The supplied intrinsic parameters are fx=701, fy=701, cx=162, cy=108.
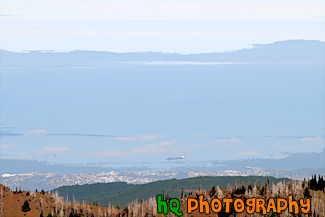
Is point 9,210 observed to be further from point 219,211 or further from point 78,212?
point 219,211

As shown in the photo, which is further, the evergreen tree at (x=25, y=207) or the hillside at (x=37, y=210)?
the evergreen tree at (x=25, y=207)

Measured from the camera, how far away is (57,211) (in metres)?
197

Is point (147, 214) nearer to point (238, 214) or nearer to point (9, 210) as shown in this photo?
point (238, 214)

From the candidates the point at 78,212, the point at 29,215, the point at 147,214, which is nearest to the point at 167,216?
the point at 147,214

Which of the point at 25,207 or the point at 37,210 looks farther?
the point at 37,210

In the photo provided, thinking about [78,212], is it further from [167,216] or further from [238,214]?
[238,214]

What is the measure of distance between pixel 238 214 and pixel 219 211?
5.35 meters

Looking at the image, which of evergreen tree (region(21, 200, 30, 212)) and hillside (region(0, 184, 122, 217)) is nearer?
hillside (region(0, 184, 122, 217))

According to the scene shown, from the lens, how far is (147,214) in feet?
652

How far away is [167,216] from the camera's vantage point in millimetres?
192750

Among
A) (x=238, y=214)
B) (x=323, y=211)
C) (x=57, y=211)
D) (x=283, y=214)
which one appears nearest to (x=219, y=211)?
(x=238, y=214)

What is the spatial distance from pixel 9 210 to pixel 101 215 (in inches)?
1018

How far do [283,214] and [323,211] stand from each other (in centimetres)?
1411

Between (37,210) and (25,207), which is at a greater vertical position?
(25,207)
